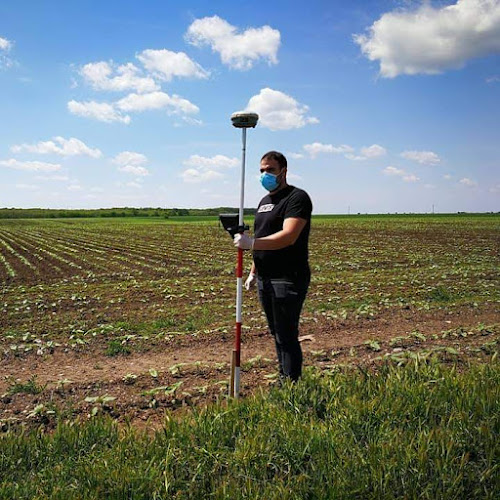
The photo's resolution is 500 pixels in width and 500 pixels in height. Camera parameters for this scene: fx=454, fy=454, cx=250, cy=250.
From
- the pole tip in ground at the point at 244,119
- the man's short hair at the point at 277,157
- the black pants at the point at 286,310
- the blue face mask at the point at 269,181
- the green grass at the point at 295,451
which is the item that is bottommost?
the green grass at the point at 295,451

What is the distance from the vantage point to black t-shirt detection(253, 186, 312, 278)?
13.8 feet

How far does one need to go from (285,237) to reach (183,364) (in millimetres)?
3041

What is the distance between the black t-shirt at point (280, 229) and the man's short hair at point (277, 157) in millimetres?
223

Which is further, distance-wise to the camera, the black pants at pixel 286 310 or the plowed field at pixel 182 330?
the plowed field at pixel 182 330

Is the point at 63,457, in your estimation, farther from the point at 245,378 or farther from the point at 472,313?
the point at 472,313

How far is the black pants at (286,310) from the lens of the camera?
4348 mm

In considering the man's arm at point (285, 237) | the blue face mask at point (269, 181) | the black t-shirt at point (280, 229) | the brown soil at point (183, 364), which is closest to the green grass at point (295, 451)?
the brown soil at point (183, 364)

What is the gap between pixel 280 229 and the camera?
172 inches

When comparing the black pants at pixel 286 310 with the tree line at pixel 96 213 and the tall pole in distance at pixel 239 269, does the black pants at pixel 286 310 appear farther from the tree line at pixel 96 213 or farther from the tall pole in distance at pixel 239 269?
the tree line at pixel 96 213

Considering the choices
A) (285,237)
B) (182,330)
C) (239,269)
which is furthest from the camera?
(182,330)

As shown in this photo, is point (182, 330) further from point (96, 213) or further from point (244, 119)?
point (96, 213)

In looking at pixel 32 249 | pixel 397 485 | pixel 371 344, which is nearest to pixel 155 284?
pixel 371 344

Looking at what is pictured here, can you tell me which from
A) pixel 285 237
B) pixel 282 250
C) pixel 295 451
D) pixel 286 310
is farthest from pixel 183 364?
pixel 295 451

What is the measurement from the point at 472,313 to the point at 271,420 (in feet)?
24.3
